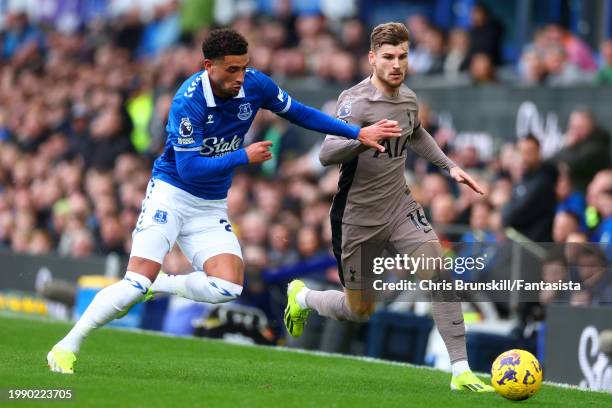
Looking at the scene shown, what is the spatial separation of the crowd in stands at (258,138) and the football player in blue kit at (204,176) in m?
3.47

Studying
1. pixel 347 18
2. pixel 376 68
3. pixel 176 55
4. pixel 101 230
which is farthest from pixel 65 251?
pixel 376 68

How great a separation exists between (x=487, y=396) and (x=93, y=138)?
1389 cm

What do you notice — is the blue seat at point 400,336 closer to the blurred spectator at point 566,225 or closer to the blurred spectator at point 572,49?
the blurred spectator at point 566,225

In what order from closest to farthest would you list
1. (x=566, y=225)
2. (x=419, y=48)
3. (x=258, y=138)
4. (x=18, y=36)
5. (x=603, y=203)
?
(x=566, y=225)
(x=603, y=203)
(x=419, y=48)
(x=258, y=138)
(x=18, y=36)

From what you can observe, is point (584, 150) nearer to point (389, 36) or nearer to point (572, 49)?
point (572, 49)

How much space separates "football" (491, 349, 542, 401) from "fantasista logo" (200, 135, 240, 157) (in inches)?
92.7

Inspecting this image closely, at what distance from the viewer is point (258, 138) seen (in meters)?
18.0

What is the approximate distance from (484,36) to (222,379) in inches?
317

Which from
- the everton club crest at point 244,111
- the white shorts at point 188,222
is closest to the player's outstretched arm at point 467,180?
the everton club crest at point 244,111

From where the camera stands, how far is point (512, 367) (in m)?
8.78

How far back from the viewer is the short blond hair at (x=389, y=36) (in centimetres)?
926

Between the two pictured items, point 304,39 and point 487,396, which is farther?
point 304,39

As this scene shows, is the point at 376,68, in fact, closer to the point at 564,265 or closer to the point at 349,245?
the point at 349,245

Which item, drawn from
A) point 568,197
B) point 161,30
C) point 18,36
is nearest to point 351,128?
point 568,197
